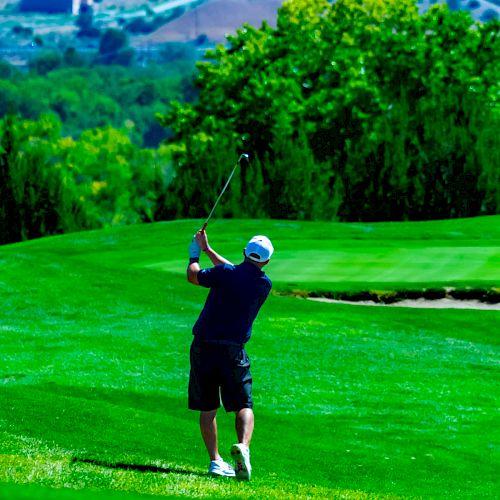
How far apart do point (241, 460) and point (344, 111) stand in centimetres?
6206

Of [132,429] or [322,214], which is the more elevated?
A: [132,429]

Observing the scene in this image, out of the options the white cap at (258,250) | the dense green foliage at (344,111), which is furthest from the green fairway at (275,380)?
the dense green foliage at (344,111)

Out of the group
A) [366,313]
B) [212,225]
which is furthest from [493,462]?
[212,225]

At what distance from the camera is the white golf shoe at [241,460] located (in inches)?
455

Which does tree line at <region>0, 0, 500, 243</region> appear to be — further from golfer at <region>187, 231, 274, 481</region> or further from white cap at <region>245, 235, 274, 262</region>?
white cap at <region>245, 235, 274, 262</region>

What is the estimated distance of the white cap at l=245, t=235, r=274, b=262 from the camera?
1189cm

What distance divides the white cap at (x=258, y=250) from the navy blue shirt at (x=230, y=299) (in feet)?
0.35

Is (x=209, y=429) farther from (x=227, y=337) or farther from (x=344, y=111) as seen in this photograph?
(x=344, y=111)

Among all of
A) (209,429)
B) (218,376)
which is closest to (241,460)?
(209,429)

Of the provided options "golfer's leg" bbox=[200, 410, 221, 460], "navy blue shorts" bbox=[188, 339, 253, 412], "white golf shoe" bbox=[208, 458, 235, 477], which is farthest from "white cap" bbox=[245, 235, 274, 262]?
"white golf shoe" bbox=[208, 458, 235, 477]

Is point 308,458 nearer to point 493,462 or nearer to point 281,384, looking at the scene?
point 493,462

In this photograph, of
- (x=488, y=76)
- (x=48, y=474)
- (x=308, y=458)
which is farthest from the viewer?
(x=488, y=76)

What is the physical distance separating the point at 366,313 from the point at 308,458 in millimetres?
10440

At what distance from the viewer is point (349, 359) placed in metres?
20.4
